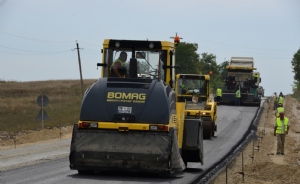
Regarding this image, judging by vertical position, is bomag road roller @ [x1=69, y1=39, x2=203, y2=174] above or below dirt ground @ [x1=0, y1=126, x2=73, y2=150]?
above

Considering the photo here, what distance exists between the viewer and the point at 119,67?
17531 millimetres

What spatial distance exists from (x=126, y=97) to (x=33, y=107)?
51905mm

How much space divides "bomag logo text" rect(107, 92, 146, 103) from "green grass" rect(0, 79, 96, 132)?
26938mm

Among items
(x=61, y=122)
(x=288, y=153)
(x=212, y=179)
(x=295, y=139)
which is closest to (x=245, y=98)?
(x=61, y=122)

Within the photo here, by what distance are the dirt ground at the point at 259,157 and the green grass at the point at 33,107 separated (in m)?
6.43

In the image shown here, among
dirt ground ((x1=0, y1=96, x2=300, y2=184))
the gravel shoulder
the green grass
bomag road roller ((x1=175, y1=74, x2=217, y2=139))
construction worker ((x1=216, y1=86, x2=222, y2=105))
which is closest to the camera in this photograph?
dirt ground ((x1=0, y1=96, x2=300, y2=184))

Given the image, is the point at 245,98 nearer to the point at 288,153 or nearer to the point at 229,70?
the point at 229,70

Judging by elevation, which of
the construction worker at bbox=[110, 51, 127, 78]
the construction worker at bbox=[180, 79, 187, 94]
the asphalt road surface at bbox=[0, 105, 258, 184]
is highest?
the construction worker at bbox=[110, 51, 127, 78]

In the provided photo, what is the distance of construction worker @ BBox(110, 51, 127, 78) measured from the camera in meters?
17.4

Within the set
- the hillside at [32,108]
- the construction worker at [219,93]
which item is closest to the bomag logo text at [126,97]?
the hillside at [32,108]

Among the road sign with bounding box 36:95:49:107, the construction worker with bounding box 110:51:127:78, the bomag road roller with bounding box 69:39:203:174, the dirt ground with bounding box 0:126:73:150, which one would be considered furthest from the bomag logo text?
the road sign with bounding box 36:95:49:107

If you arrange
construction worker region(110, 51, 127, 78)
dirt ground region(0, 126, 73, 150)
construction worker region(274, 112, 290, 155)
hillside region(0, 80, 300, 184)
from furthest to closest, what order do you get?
dirt ground region(0, 126, 73, 150)
construction worker region(274, 112, 290, 155)
hillside region(0, 80, 300, 184)
construction worker region(110, 51, 127, 78)

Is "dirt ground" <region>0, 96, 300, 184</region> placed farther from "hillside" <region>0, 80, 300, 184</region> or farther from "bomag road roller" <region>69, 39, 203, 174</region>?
"bomag road roller" <region>69, 39, 203, 174</region>

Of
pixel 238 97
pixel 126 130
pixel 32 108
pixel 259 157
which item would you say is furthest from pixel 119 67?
pixel 32 108
